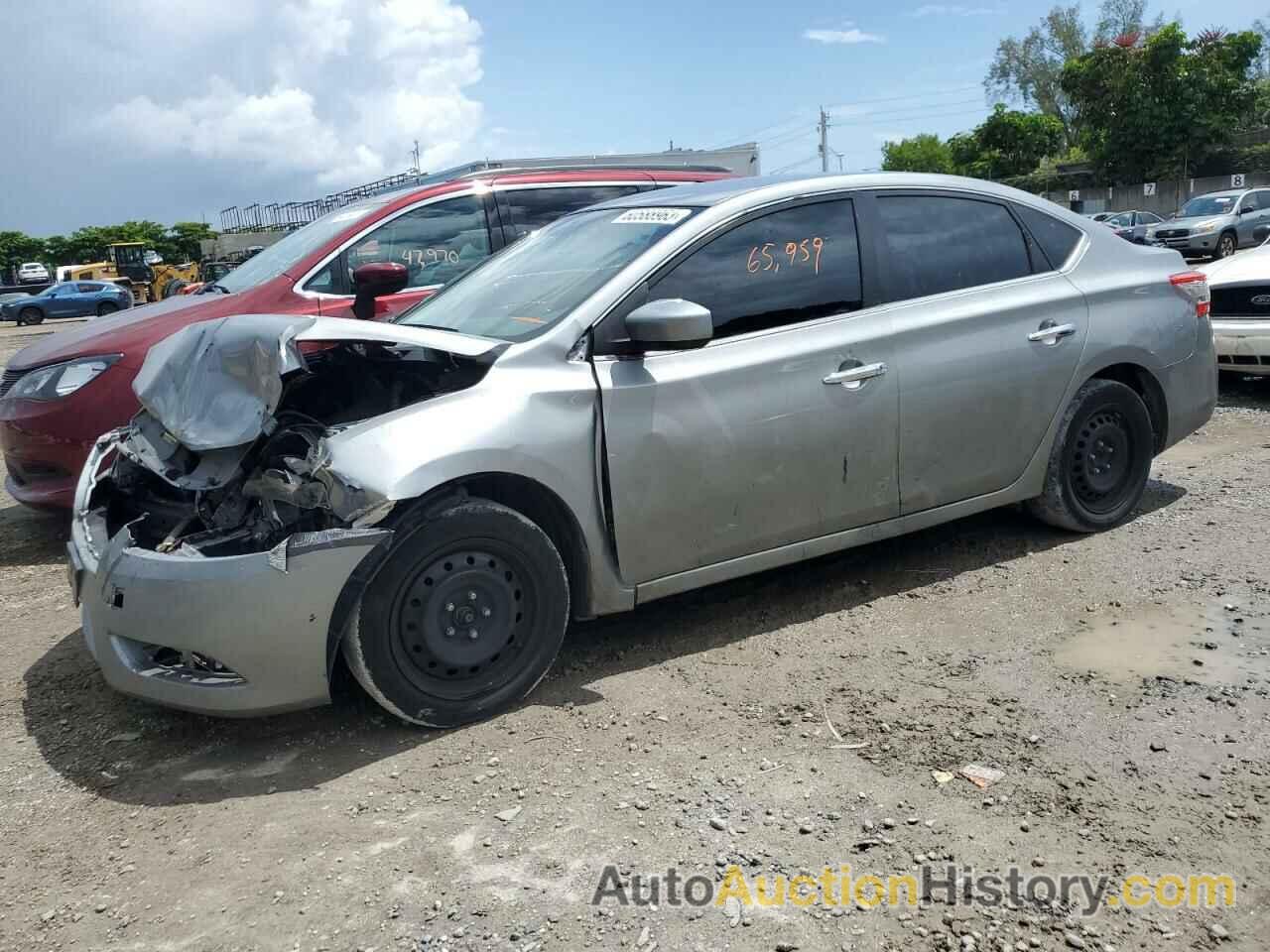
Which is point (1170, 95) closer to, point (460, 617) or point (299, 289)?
point (299, 289)

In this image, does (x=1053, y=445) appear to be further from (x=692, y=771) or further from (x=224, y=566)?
(x=224, y=566)

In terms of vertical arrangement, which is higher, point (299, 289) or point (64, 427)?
point (299, 289)

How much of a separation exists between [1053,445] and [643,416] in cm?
217

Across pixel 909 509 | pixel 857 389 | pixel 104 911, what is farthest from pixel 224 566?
pixel 909 509

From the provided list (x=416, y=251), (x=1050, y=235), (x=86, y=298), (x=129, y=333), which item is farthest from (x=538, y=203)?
(x=86, y=298)

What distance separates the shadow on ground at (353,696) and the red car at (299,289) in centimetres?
147

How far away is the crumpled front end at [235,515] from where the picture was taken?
3154 mm

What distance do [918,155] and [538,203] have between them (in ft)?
286

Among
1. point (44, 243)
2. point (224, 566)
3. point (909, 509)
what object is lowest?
point (909, 509)

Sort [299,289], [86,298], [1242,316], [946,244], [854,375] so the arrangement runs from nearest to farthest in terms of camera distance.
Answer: [854,375]
[946,244]
[299,289]
[1242,316]
[86,298]

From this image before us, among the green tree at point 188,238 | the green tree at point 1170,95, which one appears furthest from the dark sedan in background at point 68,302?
the green tree at point 1170,95

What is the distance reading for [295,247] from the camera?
6.54 meters

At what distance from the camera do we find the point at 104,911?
8.72ft

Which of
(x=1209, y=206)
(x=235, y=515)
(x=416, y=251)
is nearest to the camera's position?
(x=235, y=515)
